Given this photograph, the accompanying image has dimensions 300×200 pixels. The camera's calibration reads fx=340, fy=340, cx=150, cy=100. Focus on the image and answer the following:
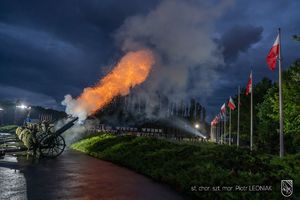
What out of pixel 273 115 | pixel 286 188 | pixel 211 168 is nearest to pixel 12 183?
pixel 211 168

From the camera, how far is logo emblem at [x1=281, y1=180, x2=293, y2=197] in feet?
43.8

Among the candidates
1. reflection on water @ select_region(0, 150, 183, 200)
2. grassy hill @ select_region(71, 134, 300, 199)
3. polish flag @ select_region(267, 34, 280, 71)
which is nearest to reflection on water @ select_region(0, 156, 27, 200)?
reflection on water @ select_region(0, 150, 183, 200)

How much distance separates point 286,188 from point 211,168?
16.1 ft

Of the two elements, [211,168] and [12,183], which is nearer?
[12,183]

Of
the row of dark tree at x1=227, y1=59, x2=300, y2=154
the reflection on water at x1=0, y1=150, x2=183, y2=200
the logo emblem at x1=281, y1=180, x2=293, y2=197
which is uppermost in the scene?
the row of dark tree at x1=227, y1=59, x2=300, y2=154

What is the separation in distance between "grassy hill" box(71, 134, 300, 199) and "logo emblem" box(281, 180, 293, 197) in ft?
0.62

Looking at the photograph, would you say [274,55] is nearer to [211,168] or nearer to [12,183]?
[211,168]

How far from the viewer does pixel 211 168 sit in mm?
18109

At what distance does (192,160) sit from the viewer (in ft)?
70.4

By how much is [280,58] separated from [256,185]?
582 inches

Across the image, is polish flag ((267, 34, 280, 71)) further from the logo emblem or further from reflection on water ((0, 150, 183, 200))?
the logo emblem

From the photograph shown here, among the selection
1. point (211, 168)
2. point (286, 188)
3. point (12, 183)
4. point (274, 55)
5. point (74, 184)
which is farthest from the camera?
point (274, 55)

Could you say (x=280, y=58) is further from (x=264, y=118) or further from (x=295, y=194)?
(x=264, y=118)

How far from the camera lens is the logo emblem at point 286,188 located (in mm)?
13352
